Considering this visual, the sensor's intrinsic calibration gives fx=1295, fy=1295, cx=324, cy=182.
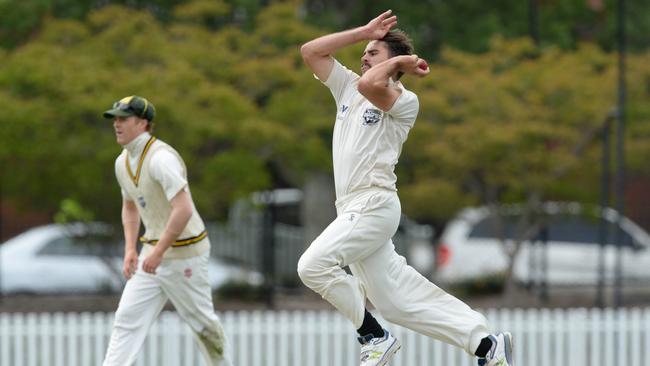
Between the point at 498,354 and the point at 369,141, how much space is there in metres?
1.31

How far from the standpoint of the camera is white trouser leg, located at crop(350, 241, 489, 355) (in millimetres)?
6637

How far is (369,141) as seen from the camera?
648 cm

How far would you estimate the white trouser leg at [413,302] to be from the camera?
664cm

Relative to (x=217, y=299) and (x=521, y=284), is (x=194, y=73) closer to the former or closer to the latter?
(x=217, y=299)

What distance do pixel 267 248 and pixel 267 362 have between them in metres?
6.07

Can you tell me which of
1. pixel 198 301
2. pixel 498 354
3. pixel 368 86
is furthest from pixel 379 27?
pixel 198 301

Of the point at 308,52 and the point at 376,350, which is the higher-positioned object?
the point at 308,52

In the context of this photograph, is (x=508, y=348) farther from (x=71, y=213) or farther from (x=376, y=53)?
(x=71, y=213)

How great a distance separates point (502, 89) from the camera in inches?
592

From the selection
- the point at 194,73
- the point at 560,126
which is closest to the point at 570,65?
the point at 560,126

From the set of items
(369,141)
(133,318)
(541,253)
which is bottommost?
(133,318)

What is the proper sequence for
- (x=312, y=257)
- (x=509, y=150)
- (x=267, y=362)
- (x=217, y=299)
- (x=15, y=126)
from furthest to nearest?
(x=217, y=299), (x=509, y=150), (x=15, y=126), (x=267, y=362), (x=312, y=257)

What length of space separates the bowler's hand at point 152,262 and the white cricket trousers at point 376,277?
3.64 feet

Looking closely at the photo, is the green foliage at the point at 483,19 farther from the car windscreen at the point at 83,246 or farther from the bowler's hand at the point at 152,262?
the bowler's hand at the point at 152,262
